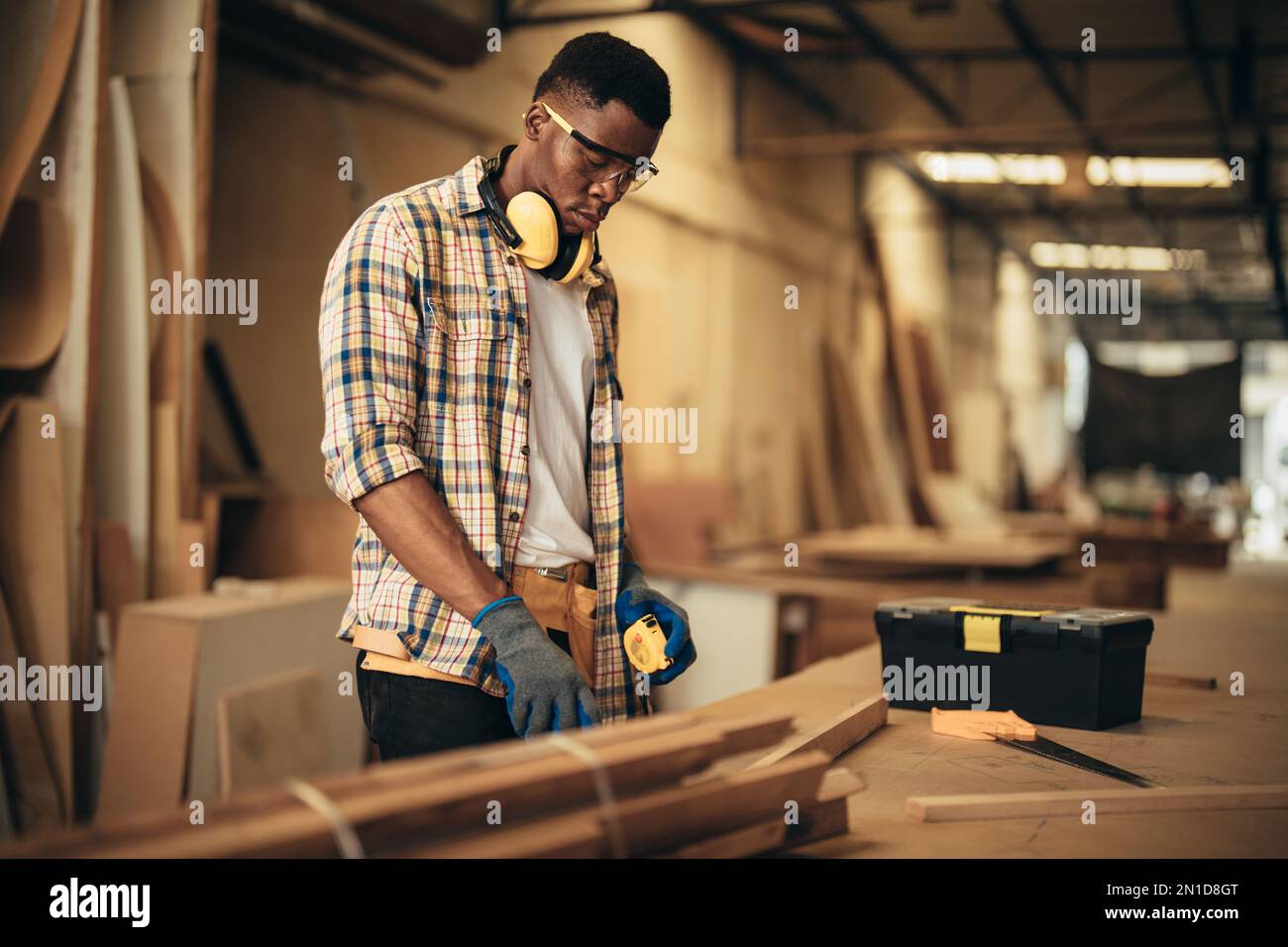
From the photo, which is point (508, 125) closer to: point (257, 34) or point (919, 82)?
point (257, 34)

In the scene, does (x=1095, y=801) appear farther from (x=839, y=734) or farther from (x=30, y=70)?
(x=30, y=70)

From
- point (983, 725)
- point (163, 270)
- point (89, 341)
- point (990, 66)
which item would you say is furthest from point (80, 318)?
point (990, 66)

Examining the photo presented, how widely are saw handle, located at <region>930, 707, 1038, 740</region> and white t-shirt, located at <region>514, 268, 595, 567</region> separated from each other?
641 millimetres

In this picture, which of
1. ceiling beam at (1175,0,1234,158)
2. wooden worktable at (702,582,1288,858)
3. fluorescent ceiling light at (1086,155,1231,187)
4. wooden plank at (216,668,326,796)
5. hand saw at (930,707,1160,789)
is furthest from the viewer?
fluorescent ceiling light at (1086,155,1231,187)

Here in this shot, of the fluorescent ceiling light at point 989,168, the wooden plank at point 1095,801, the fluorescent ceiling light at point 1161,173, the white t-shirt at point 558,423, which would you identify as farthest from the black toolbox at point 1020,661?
the fluorescent ceiling light at point 1161,173

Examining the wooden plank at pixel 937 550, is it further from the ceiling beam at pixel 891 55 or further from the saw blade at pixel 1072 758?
the saw blade at pixel 1072 758

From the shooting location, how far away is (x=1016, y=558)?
652cm

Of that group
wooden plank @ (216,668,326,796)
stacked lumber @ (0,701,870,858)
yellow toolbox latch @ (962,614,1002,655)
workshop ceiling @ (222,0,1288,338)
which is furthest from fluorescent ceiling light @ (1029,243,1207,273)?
stacked lumber @ (0,701,870,858)

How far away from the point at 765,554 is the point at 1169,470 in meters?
4.86

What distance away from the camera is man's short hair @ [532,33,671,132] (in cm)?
182

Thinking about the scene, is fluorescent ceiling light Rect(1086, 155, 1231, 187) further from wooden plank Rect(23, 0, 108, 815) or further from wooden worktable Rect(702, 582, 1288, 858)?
wooden worktable Rect(702, 582, 1288, 858)

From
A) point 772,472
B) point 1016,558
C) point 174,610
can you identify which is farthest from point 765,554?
point 174,610

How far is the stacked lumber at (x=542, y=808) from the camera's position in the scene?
38.3 inches

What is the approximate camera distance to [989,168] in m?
13.0
